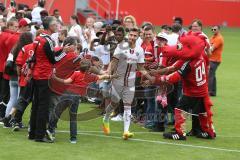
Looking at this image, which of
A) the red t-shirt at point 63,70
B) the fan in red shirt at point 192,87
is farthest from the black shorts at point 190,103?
the red t-shirt at point 63,70

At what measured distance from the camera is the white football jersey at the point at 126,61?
11.8 meters

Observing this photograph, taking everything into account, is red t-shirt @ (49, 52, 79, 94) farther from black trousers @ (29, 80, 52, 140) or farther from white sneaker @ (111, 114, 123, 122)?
white sneaker @ (111, 114, 123, 122)

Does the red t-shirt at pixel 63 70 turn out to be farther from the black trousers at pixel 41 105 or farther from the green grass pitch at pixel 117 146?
the green grass pitch at pixel 117 146

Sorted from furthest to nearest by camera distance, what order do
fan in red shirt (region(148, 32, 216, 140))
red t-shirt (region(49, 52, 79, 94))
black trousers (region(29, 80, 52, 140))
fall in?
fan in red shirt (region(148, 32, 216, 140)) < red t-shirt (region(49, 52, 79, 94)) < black trousers (region(29, 80, 52, 140))

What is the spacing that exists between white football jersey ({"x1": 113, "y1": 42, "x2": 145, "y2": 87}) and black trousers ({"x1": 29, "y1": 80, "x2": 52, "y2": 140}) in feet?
4.79

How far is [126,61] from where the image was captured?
39.0 feet

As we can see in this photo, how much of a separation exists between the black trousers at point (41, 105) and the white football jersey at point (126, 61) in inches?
57.5

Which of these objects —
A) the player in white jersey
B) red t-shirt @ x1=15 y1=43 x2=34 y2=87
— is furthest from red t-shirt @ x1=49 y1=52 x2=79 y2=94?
the player in white jersey

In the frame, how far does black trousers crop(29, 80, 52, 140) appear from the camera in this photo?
11.0m

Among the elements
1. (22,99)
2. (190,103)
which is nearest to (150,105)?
(190,103)

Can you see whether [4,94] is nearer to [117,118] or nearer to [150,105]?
[117,118]

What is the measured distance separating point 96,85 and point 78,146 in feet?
15.4

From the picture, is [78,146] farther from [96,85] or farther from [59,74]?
[96,85]

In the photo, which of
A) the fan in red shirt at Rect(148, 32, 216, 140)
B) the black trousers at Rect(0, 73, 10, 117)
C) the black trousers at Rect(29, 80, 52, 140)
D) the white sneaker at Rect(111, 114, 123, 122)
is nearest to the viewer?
the black trousers at Rect(29, 80, 52, 140)
